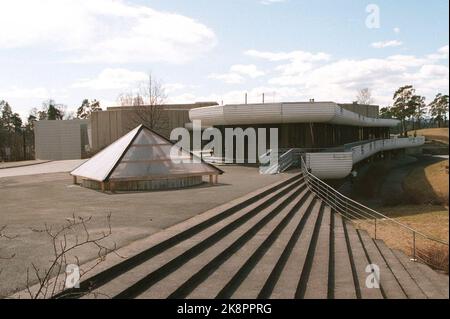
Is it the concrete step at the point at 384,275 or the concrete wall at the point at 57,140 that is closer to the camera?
the concrete step at the point at 384,275

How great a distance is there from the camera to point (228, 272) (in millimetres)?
7512

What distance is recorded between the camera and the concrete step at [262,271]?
6866 mm

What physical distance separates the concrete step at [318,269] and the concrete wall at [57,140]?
49686 mm

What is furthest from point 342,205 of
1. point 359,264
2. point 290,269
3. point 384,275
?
point 290,269

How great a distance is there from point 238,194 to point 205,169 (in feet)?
16.1

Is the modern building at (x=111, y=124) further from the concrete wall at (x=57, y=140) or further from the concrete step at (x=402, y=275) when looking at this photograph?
the concrete step at (x=402, y=275)

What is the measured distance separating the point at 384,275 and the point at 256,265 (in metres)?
3.14

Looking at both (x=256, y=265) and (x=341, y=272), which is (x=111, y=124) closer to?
(x=256, y=265)

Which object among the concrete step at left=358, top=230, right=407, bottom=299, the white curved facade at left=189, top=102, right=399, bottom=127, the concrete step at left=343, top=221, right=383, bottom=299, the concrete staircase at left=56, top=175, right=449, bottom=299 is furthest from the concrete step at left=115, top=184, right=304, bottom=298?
the white curved facade at left=189, top=102, right=399, bottom=127

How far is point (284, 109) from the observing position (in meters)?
28.5

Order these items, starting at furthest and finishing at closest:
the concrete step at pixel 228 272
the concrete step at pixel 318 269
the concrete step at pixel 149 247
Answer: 1. the concrete step at pixel 318 269
2. the concrete step at pixel 228 272
3. the concrete step at pixel 149 247

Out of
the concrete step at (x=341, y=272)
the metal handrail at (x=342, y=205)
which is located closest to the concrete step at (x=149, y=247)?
the concrete step at (x=341, y=272)

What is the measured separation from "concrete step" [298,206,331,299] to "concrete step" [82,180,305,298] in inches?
81.5
